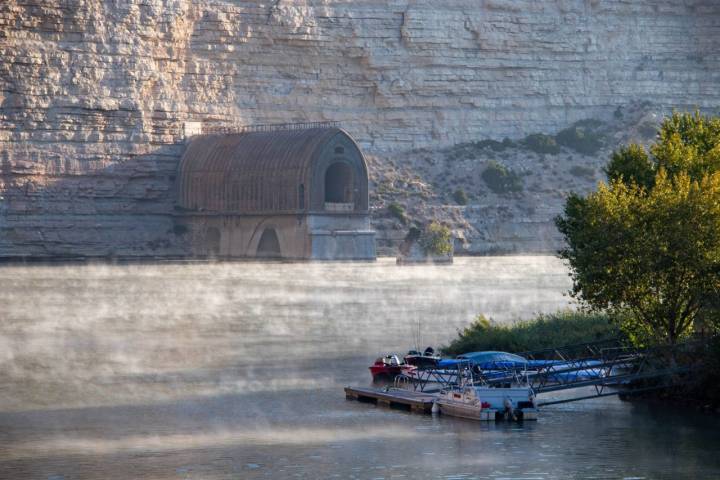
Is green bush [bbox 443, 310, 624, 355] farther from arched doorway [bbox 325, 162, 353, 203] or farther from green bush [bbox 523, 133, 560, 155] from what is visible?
green bush [bbox 523, 133, 560, 155]

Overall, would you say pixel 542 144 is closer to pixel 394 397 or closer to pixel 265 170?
pixel 265 170

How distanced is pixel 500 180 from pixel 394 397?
8094 centimetres

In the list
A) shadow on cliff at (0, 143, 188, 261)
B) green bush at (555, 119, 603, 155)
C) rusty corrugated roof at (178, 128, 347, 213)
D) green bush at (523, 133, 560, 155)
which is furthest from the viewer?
green bush at (555, 119, 603, 155)

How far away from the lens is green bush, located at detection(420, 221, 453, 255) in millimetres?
103312

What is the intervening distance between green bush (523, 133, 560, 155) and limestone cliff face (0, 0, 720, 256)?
92.1 inches

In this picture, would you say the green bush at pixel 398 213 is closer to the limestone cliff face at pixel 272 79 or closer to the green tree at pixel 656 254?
the limestone cliff face at pixel 272 79

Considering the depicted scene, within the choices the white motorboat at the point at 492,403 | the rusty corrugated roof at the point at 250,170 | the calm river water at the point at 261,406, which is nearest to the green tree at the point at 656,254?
the calm river water at the point at 261,406

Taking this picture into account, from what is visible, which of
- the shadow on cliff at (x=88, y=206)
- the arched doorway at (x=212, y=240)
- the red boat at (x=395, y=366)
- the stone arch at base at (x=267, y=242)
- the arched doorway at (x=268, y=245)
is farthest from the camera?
the arched doorway at (x=212, y=240)

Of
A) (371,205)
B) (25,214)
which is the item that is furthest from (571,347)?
(371,205)

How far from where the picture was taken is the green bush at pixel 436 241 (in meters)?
103

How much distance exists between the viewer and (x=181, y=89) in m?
109

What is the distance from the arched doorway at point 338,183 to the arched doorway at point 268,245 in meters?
4.19

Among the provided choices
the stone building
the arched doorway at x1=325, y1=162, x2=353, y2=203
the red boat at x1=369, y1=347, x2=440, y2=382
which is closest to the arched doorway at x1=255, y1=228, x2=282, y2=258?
the stone building

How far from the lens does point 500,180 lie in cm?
11719
